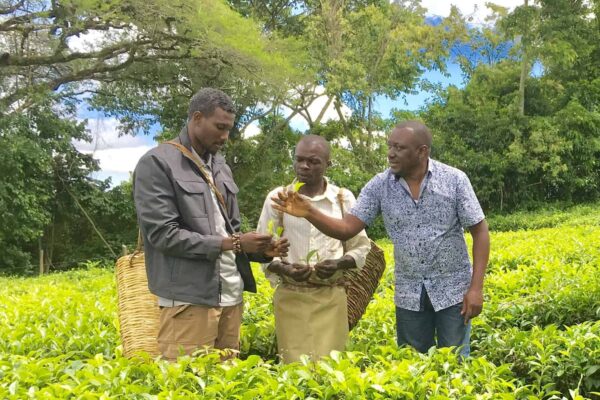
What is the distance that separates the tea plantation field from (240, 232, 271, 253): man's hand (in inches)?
18.2

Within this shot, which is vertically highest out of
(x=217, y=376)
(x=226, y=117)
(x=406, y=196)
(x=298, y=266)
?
(x=226, y=117)

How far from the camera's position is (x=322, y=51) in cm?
2012

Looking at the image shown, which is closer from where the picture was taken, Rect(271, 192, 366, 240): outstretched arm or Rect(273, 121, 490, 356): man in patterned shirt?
Rect(271, 192, 366, 240): outstretched arm

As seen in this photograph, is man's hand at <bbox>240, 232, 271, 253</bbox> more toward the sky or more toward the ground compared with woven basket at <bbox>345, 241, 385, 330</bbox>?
more toward the sky

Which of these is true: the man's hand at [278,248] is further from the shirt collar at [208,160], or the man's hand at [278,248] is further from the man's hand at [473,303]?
the man's hand at [473,303]

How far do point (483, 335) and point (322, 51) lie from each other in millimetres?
16950

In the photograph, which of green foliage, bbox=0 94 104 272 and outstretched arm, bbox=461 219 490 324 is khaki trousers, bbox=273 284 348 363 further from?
green foliage, bbox=0 94 104 272

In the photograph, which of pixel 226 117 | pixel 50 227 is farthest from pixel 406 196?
pixel 50 227

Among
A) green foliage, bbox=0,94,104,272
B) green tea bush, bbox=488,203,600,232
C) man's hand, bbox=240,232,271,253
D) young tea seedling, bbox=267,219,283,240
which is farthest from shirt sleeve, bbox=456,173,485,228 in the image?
green foliage, bbox=0,94,104,272

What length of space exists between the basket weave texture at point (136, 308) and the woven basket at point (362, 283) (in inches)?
41.2

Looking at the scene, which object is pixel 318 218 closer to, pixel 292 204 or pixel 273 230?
pixel 292 204

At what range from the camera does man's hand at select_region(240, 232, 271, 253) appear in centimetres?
288

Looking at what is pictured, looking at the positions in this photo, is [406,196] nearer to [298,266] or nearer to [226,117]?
[298,266]

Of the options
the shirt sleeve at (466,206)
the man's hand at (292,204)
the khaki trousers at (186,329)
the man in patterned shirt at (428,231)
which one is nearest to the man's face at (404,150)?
the man in patterned shirt at (428,231)
